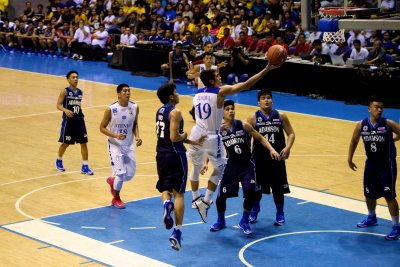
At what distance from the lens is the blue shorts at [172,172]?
983 centimetres

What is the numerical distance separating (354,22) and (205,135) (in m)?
2.52

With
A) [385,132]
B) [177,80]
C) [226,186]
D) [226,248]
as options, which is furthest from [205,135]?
[177,80]

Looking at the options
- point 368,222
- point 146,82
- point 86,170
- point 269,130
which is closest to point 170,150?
point 269,130

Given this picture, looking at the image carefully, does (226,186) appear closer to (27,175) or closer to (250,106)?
(27,175)

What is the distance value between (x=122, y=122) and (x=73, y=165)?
288 centimetres

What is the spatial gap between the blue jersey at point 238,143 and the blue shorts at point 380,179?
1.62m

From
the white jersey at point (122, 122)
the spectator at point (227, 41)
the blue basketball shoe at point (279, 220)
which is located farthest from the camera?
the spectator at point (227, 41)

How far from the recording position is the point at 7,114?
1972cm

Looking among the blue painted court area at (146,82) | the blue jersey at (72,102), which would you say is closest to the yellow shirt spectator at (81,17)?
the blue painted court area at (146,82)

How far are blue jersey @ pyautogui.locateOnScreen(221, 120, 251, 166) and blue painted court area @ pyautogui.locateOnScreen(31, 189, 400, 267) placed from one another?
978 mm

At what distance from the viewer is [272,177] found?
10852mm

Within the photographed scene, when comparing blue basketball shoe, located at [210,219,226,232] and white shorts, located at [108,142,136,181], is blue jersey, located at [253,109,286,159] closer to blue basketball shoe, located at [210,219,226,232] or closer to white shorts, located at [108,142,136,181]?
blue basketball shoe, located at [210,219,226,232]

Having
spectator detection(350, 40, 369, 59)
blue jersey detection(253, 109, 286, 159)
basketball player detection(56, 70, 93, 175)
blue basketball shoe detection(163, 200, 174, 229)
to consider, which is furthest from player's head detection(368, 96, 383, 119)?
spectator detection(350, 40, 369, 59)

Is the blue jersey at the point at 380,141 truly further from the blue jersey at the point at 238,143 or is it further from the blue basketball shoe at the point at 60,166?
the blue basketball shoe at the point at 60,166
